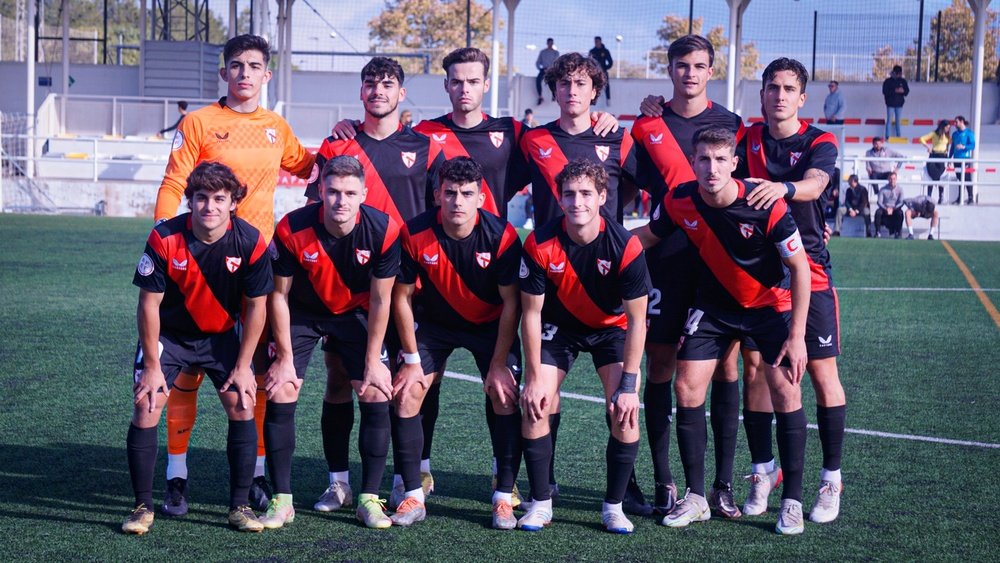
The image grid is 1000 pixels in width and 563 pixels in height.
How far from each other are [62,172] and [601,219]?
22.6 meters

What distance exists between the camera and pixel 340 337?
5.21m

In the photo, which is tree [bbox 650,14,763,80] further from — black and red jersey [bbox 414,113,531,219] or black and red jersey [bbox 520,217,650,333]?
black and red jersey [bbox 520,217,650,333]

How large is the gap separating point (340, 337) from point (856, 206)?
59.8ft

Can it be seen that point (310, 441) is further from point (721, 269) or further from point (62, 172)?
point (62, 172)

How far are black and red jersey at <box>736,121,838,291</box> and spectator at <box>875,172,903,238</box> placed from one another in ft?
56.2

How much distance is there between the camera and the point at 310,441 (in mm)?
6363

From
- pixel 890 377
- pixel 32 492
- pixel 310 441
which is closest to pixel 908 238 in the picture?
pixel 890 377

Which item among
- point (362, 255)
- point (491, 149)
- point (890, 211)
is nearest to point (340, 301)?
point (362, 255)

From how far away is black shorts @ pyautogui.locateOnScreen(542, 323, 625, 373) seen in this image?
16.9 ft

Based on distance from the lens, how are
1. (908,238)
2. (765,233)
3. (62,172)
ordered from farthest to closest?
(62,172) → (908,238) → (765,233)

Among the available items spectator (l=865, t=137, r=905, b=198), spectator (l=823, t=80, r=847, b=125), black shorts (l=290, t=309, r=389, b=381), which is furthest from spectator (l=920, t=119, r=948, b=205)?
black shorts (l=290, t=309, r=389, b=381)

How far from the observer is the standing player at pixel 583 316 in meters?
4.92

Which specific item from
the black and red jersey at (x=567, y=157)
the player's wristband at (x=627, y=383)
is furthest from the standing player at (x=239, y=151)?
the player's wristband at (x=627, y=383)

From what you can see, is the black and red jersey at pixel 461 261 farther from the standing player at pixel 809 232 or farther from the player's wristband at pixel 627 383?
the standing player at pixel 809 232
